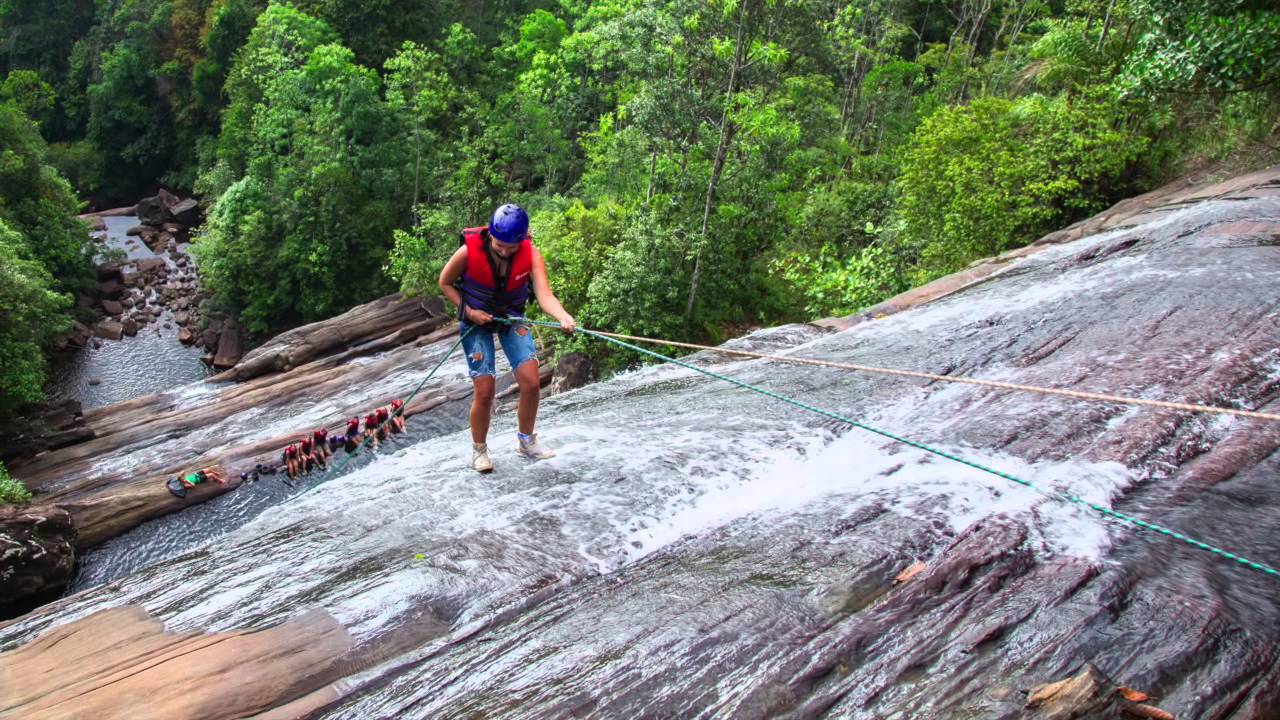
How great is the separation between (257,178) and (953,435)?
88.5 ft

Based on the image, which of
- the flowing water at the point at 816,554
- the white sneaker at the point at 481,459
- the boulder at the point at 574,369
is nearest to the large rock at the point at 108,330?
the boulder at the point at 574,369

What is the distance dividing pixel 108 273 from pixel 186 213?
721 cm

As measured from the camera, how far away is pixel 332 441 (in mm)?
15039

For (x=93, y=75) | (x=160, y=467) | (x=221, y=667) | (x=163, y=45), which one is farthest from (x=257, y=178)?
(x=221, y=667)

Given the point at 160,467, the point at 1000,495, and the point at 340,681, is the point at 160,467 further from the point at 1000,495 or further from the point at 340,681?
the point at 1000,495

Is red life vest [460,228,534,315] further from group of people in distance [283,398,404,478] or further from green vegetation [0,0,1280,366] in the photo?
group of people in distance [283,398,404,478]

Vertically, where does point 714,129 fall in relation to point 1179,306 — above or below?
above

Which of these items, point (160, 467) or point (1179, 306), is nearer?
point (1179, 306)

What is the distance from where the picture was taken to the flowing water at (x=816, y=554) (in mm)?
3660

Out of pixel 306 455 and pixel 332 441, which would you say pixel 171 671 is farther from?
pixel 332 441

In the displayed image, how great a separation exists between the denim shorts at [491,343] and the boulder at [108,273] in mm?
30681

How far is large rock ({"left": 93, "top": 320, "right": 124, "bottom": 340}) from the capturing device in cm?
2658

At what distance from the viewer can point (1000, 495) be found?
5035mm

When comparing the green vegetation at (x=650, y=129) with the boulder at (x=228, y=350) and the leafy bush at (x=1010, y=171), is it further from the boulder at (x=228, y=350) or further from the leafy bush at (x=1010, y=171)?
the boulder at (x=228, y=350)
